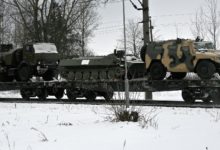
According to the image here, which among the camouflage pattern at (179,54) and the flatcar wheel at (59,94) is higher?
the camouflage pattern at (179,54)

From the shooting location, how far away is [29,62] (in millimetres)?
26797

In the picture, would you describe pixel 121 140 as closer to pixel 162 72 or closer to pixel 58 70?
pixel 162 72

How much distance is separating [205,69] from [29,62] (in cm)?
1042

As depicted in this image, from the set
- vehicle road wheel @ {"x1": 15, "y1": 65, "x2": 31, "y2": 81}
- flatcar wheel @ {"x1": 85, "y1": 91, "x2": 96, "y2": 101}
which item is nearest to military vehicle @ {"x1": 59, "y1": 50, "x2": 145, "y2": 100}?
flatcar wheel @ {"x1": 85, "y1": 91, "x2": 96, "y2": 101}

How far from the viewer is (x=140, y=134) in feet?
33.2

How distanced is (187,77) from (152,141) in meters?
12.7

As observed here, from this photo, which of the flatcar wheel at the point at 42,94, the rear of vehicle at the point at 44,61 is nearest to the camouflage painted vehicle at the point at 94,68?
the flatcar wheel at the point at 42,94

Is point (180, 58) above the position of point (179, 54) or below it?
below

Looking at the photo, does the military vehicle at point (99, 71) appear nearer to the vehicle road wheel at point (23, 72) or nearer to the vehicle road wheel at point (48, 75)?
the vehicle road wheel at point (48, 75)

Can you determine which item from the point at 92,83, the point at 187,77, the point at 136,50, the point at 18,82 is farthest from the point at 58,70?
the point at 136,50

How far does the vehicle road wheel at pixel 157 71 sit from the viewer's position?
2177cm

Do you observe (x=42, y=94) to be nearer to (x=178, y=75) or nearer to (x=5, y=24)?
(x=178, y=75)

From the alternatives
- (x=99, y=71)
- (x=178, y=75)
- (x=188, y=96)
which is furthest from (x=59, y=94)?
(x=188, y=96)

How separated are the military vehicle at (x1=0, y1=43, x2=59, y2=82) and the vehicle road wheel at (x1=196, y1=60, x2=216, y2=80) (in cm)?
918
